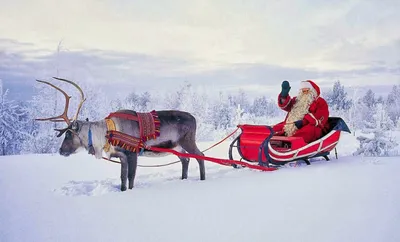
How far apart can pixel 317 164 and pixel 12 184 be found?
95.7 inches

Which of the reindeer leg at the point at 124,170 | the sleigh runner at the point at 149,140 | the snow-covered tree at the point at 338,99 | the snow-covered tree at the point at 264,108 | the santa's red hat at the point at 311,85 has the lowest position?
the reindeer leg at the point at 124,170

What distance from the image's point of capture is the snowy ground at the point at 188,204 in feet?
5.62

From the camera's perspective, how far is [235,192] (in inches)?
94.2

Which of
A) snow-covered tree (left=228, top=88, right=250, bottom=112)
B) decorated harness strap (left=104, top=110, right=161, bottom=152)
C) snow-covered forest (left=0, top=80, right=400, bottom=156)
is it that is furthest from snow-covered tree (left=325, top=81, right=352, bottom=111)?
→ decorated harness strap (left=104, top=110, right=161, bottom=152)

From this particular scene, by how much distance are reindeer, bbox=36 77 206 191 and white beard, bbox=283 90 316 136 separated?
3.43 feet

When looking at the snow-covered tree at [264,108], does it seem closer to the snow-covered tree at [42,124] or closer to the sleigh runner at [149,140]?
the sleigh runner at [149,140]

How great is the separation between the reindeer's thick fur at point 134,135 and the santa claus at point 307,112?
1009 millimetres

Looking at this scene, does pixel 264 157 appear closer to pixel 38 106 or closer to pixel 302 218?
pixel 302 218

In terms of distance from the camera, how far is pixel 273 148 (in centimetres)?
334

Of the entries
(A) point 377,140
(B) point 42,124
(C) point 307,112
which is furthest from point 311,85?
(B) point 42,124

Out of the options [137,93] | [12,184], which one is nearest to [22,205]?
[12,184]

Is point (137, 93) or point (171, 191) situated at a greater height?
point (137, 93)

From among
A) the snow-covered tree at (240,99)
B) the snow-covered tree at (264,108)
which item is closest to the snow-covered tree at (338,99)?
the snow-covered tree at (264,108)

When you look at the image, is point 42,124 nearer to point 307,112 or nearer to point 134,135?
point 134,135
